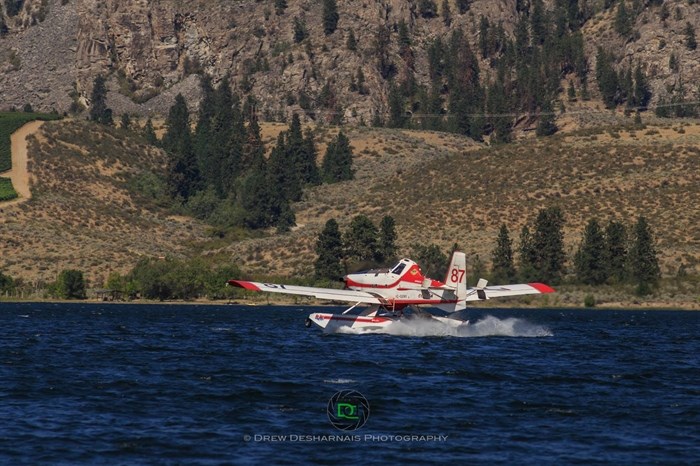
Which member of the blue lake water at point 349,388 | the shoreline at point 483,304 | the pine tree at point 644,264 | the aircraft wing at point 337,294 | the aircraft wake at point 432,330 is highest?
the aircraft wing at point 337,294

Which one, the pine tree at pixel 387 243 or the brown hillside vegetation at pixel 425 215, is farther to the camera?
the brown hillside vegetation at pixel 425 215

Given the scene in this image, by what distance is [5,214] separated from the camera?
179 m

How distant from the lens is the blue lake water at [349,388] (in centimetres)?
3475

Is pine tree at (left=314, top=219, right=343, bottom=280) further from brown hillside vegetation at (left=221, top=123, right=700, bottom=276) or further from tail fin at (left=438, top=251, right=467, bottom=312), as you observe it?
tail fin at (left=438, top=251, right=467, bottom=312)

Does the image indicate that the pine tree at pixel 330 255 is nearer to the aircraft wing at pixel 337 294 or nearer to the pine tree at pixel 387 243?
the pine tree at pixel 387 243

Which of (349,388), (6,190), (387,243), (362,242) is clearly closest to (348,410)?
(349,388)

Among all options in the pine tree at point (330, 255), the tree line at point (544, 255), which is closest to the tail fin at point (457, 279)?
the tree line at point (544, 255)

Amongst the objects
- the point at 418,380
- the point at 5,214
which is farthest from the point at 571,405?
the point at 5,214

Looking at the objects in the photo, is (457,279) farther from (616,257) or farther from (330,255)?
(330,255)

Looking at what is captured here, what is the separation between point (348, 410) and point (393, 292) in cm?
2863

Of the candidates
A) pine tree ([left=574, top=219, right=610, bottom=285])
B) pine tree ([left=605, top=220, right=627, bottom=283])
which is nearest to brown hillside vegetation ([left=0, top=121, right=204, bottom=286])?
pine tree ([left=574, top=219, right=610, bottom=285])

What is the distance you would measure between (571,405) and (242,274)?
11279cm

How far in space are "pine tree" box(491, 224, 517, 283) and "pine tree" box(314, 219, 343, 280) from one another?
17.8 m

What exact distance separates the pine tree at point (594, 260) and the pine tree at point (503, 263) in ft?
25.8
